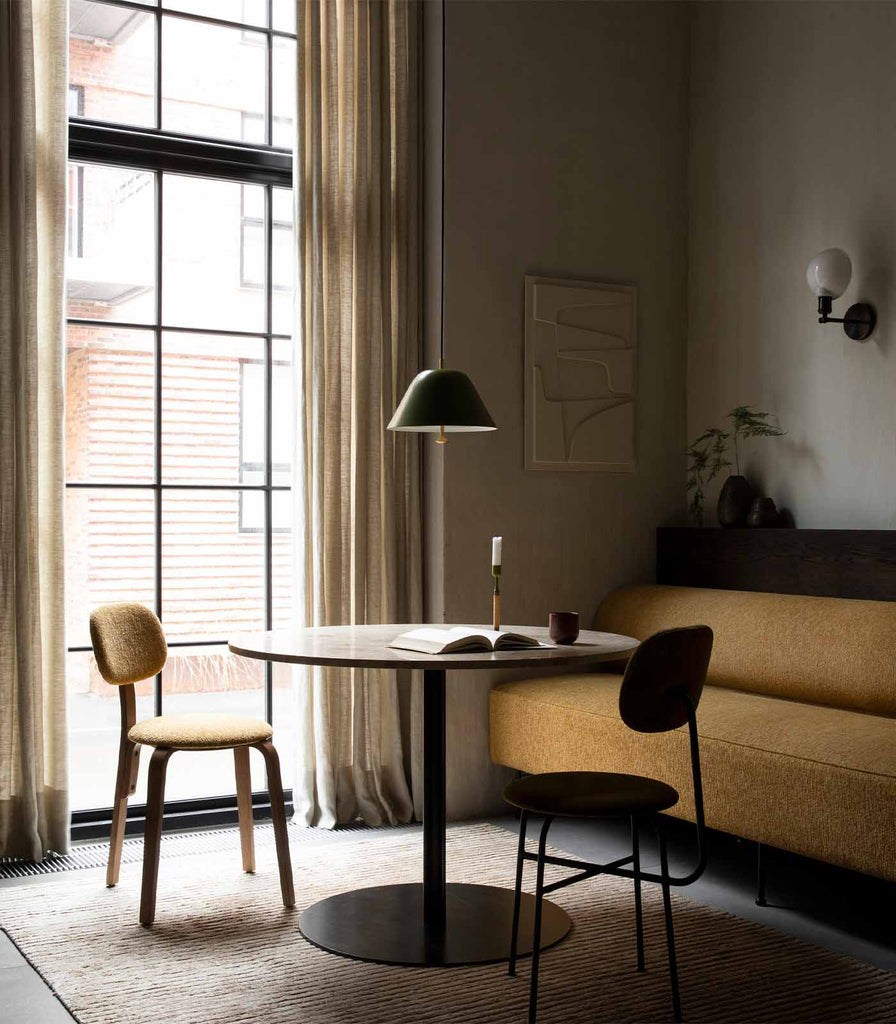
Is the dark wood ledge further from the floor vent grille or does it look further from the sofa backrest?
the floor vent grille

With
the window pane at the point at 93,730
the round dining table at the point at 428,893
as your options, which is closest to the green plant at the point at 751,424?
the round dining table at the point at 428,893

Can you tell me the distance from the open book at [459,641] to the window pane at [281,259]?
1951 mm

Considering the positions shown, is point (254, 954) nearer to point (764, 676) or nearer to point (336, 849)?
point (336, 849)

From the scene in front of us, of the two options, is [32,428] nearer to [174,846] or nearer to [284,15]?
[174,846]

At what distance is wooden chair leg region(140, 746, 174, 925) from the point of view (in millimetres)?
3264

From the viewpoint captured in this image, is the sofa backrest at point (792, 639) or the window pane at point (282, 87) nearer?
the sofa backrest at point (792, 639)

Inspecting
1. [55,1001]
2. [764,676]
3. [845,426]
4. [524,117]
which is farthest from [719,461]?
[55,1001]

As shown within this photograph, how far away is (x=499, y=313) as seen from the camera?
15.1ft

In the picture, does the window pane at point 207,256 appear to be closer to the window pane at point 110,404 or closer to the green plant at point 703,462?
the window pane at point 110,404

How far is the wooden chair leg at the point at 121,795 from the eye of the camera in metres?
3.63

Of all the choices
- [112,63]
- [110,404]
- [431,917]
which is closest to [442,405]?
[431,917]

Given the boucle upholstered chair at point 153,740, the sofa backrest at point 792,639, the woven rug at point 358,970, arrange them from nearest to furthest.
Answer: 1. the woven rug at point 358,970
2. the boucle upholstered chair at point 153,740
3. the sofa backrest at point 792,639

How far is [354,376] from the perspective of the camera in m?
4.48

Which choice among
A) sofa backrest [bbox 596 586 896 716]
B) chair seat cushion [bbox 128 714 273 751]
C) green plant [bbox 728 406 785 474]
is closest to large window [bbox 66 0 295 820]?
chair seat cushion [bbox 128 714 273 751]
